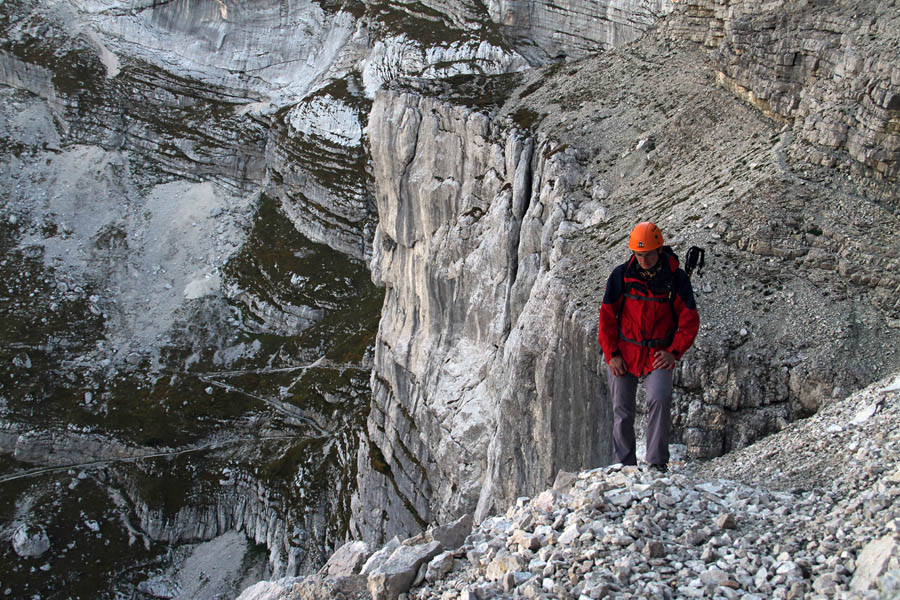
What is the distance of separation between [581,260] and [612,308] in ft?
29.4

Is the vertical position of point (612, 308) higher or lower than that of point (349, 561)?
higher

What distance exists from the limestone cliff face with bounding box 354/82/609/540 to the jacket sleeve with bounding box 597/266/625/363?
519 centimetres

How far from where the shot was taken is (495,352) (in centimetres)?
3011

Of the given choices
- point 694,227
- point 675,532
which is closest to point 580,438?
point 694,227

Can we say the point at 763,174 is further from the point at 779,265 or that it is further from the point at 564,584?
the point at 564,584

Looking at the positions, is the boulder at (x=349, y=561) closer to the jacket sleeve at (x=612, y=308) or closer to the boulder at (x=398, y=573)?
the boulder at (x=398, y=573)

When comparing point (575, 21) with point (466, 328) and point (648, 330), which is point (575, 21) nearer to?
point (466, 328)

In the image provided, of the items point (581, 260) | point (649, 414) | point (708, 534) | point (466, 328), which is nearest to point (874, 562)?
point (708, 534)

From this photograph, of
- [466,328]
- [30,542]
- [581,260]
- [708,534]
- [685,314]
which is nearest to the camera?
[708,534]

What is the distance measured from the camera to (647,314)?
1184 cm

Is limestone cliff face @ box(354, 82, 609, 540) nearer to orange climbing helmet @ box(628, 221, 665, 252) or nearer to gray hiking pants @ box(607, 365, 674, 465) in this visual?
gray hiking pants @ box(607, 365, 674, 465)

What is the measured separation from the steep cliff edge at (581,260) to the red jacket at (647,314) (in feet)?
11.9

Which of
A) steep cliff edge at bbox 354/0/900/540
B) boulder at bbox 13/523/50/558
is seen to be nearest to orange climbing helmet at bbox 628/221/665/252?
steep cliff edge at bbox 354/0/900/540

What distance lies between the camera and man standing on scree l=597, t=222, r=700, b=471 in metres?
11.6
